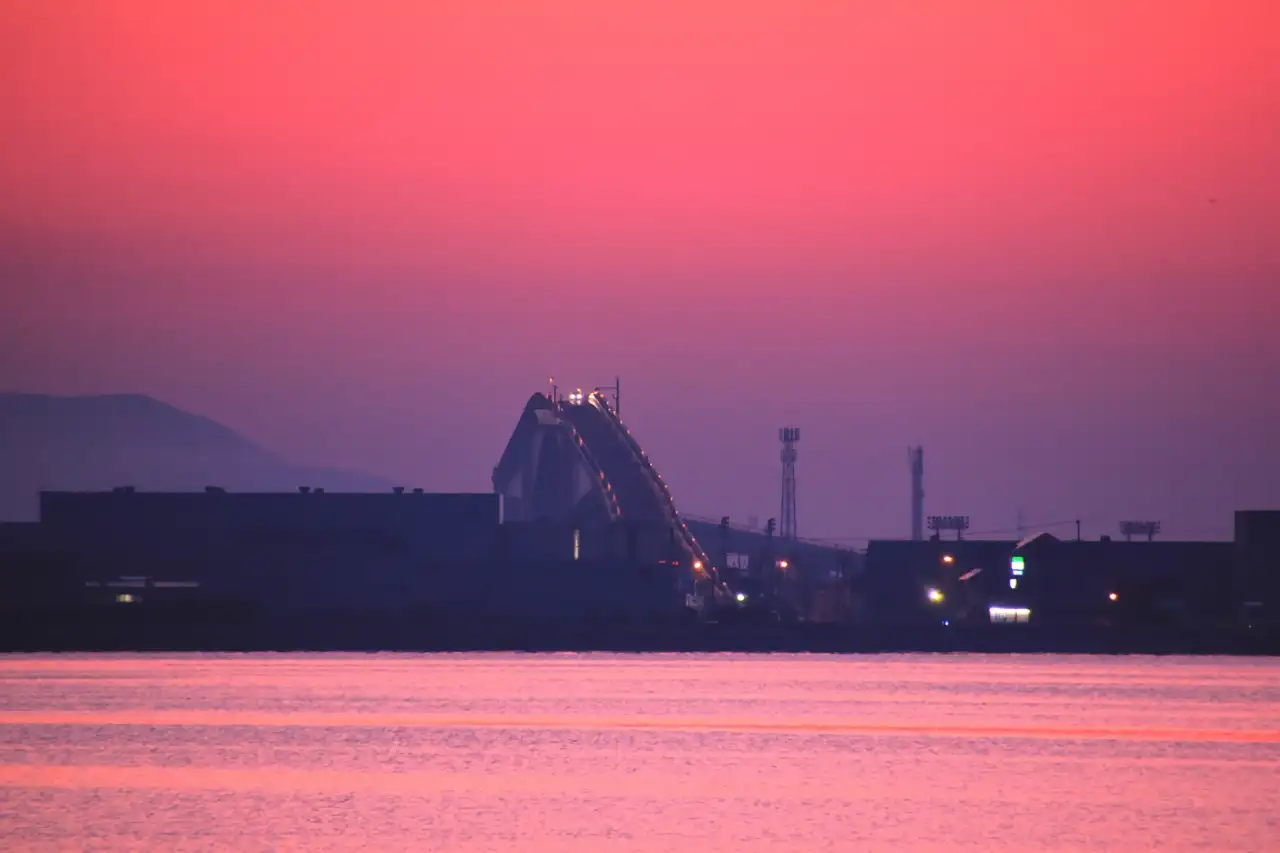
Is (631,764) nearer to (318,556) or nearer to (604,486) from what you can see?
(318,556)

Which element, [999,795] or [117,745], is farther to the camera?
[117,745]

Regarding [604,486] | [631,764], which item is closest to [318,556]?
[604,486]

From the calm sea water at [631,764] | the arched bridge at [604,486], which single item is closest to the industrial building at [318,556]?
the arched bridge at [604,486]

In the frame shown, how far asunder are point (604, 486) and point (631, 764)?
8582 cm

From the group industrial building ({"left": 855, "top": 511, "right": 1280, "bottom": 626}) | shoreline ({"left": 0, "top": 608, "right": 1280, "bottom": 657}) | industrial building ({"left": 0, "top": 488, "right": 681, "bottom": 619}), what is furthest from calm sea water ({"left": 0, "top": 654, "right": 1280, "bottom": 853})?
industrial building ({"left": 855, "top": 511, "right": 1280, "bottom": 626})

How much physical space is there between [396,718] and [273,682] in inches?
499

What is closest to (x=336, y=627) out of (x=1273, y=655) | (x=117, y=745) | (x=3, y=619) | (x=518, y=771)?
(x=3, y=619)

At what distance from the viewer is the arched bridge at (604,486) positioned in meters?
102

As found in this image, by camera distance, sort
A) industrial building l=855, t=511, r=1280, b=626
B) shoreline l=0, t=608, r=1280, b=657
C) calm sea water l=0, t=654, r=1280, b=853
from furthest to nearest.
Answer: industrial building l=855, t=511, r=1280, b=626 → shoreline l=0, t=608, r=1280, b=657 → calm sea water l=0, t=654, r=1280, b=853

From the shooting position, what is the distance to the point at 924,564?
10781 centimetres

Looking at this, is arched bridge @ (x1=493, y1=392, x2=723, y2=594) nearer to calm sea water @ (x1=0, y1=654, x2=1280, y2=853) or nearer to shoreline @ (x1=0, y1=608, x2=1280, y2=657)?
shoreline @ (x1=0, y1=608, x2=1280, y2=657)

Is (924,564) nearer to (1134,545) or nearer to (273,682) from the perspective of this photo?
(1134,545)

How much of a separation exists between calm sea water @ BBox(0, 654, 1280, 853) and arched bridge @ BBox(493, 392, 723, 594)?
173ft

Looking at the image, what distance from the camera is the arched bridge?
4018 inches
